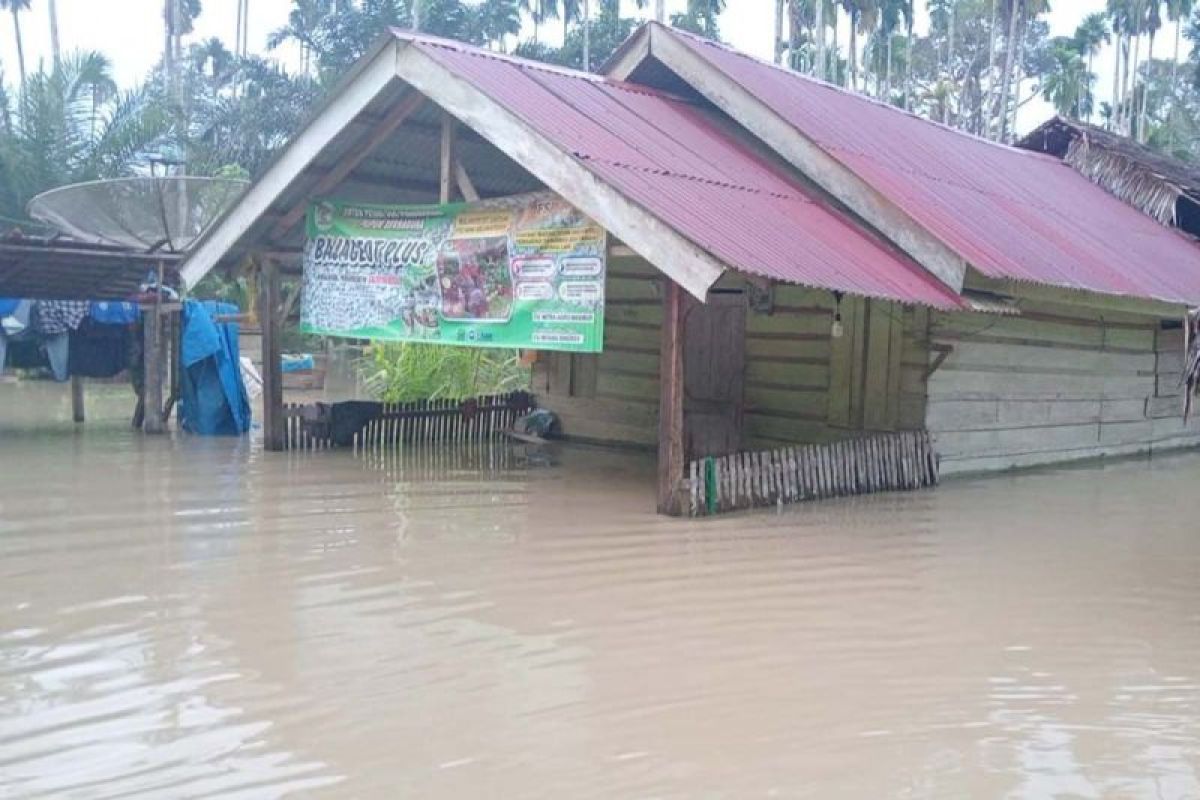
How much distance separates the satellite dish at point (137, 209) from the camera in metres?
13.3

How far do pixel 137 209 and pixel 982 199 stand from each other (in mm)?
9863

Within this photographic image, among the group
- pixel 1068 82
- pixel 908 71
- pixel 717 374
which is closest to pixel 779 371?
pixel 717 374

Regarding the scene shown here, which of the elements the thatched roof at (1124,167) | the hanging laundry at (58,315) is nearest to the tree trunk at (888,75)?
the thatched roof at (1124,167)

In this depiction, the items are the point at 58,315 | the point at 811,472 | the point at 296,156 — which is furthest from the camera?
the point at 58,315

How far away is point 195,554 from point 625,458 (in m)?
6.74

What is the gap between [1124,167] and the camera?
18.5 meters

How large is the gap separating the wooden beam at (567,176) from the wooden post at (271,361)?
407 cm

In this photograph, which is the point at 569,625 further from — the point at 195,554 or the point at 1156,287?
the point at 1156,287

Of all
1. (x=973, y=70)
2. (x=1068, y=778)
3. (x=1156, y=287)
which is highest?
(x=973, y=70)

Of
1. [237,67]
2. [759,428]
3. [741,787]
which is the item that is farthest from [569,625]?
[237,67]

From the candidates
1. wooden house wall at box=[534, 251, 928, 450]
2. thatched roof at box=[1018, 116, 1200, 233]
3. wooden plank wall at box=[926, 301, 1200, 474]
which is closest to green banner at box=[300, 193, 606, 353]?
wooden house wall at box=[534, 251, 928, 450]

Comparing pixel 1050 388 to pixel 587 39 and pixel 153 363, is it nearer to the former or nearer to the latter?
pixel 153 363

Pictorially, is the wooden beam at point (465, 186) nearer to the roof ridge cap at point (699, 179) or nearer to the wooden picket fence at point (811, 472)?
the roof ridge cap at point (699, 179)

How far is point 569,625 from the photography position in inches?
244
